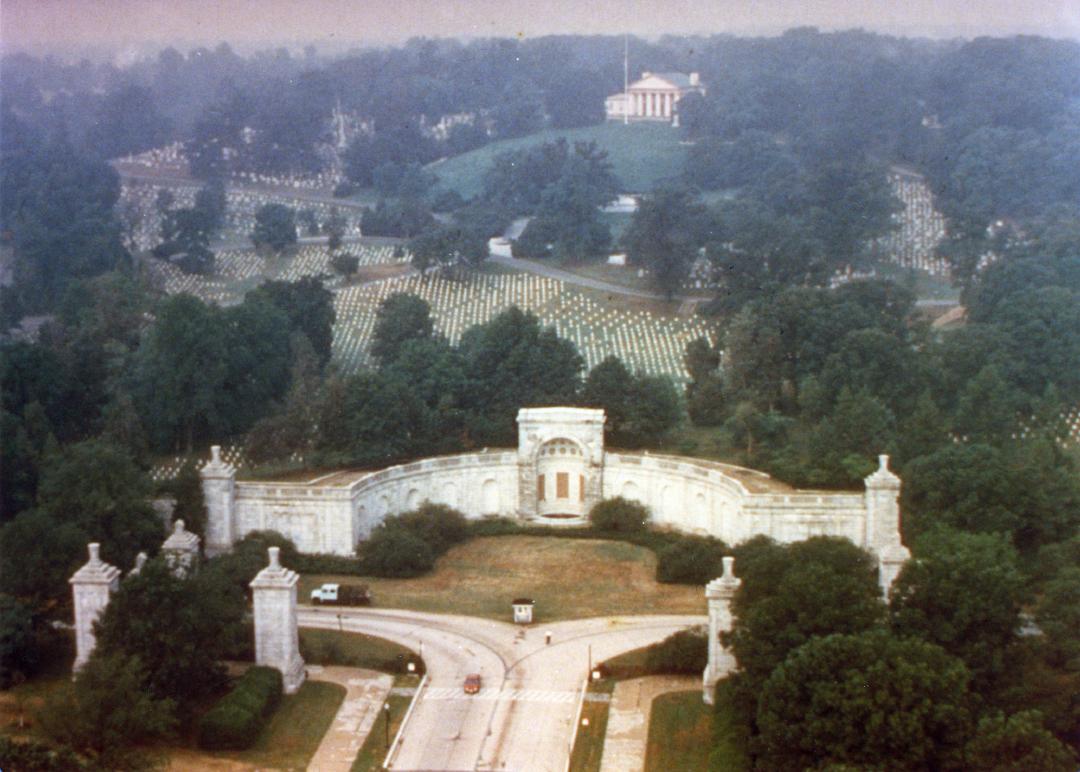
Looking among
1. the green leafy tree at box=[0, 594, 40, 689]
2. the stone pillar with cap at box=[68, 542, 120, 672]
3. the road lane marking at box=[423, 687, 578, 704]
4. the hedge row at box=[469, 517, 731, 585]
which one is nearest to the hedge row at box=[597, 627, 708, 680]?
the road lane marking at box=[423, 687, 578, 704]

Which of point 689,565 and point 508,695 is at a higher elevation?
point 689,565

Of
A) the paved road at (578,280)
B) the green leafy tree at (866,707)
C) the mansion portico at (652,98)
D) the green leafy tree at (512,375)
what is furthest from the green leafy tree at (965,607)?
the mansion portico at (652,98)

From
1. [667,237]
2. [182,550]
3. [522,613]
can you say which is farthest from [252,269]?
[522,613]

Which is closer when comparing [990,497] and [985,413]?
[990,497]

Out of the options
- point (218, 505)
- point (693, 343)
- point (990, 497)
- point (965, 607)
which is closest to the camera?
point (965, 607)

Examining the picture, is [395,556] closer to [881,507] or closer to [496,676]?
[496,676]

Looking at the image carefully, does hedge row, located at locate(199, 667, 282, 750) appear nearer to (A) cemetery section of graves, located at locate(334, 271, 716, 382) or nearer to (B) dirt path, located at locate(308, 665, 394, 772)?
(B) dirt path, located at locate(308, 665, 394, 772)

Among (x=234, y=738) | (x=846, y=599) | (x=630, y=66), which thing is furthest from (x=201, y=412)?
(x=630, y=66)
